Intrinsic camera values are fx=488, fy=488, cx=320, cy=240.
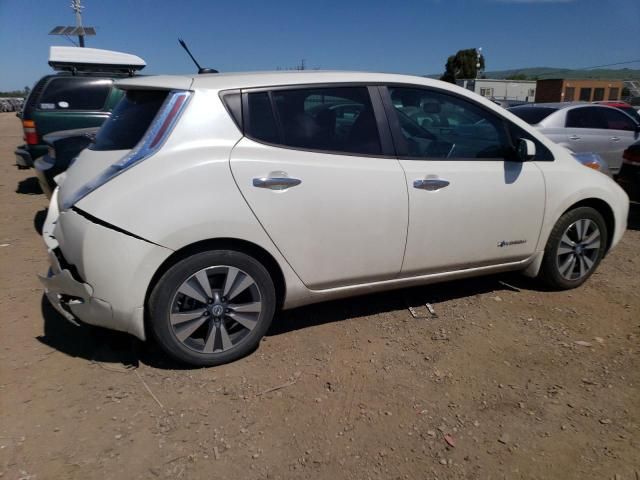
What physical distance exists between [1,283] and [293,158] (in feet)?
9.99

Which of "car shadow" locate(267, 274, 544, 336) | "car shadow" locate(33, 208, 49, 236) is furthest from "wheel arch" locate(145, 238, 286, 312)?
"car shadow" locate(33, 208, 49, 236)

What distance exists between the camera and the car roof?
9.46 feet

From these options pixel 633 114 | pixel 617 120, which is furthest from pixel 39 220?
pixel 633 114

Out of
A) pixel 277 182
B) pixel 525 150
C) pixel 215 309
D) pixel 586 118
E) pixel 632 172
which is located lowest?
pixel 215 309

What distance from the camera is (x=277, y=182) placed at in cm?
285

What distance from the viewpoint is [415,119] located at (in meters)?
3.46

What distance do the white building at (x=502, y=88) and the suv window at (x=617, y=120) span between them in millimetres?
30004

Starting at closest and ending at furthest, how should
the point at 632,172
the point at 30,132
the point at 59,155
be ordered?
the point at 59,155 → the point at 632,172 → the point at 30,132

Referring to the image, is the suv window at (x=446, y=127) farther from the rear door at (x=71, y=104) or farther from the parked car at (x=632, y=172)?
the rear door at (x=71, y=104)

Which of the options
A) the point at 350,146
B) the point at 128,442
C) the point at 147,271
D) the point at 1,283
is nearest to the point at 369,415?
the point at 128,442

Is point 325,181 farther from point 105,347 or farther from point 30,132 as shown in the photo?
point 30,132

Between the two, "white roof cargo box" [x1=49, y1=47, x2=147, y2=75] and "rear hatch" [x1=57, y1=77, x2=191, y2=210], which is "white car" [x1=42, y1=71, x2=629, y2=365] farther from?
"white roof cargo box" [x1=49, y1=47, x2=147, y2=75]

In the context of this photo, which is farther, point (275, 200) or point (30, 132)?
point (30, 132)

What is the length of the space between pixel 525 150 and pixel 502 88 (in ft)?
144
